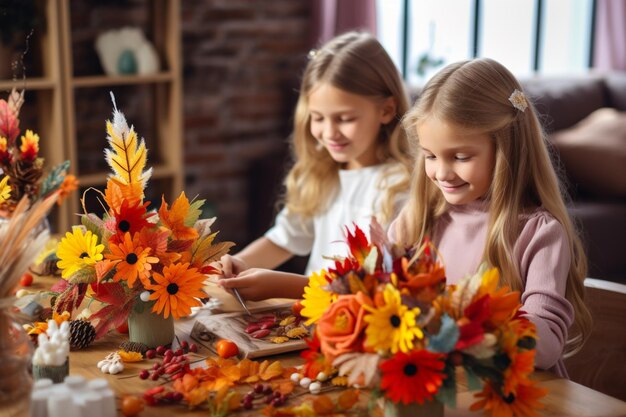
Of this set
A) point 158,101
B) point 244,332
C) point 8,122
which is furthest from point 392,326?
point 158,101

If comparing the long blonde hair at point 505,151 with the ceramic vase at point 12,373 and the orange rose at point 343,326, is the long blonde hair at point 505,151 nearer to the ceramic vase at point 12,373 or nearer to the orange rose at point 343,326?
the orange rose at point 343,326

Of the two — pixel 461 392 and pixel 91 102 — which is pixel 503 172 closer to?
pixel 461 392

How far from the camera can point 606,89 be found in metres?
4.74

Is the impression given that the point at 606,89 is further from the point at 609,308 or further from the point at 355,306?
the point at 355,306

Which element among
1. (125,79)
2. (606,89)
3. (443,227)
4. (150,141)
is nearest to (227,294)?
(443,227)

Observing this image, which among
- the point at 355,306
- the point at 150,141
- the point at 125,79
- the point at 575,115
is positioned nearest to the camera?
the point at 355,306

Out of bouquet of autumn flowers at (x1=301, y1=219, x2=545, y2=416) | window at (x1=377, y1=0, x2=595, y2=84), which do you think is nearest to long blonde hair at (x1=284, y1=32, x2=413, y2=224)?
bouquet of autumn flowers at (x1=301, y1=219, x2=545, y2=416)

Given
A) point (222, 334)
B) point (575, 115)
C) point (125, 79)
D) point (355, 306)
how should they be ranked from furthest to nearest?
point (575, 115)
point (125, 79)
point (222, 334)
point (355, 306)

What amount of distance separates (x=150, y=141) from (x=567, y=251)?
2.77 m

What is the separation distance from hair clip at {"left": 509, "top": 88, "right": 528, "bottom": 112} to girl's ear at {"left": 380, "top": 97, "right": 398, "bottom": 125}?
0.65 metres

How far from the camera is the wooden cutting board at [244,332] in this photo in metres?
1.46

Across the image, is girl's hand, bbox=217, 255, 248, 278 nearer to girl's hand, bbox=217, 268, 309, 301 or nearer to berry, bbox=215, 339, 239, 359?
girl's hand, bbox=217, 268, 309, 301

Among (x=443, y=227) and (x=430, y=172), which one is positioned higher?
(x=430, y=172)

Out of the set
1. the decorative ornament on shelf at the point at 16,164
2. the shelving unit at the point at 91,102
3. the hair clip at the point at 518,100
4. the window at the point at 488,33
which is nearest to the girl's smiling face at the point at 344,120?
the hair clip at the point at 518,100
